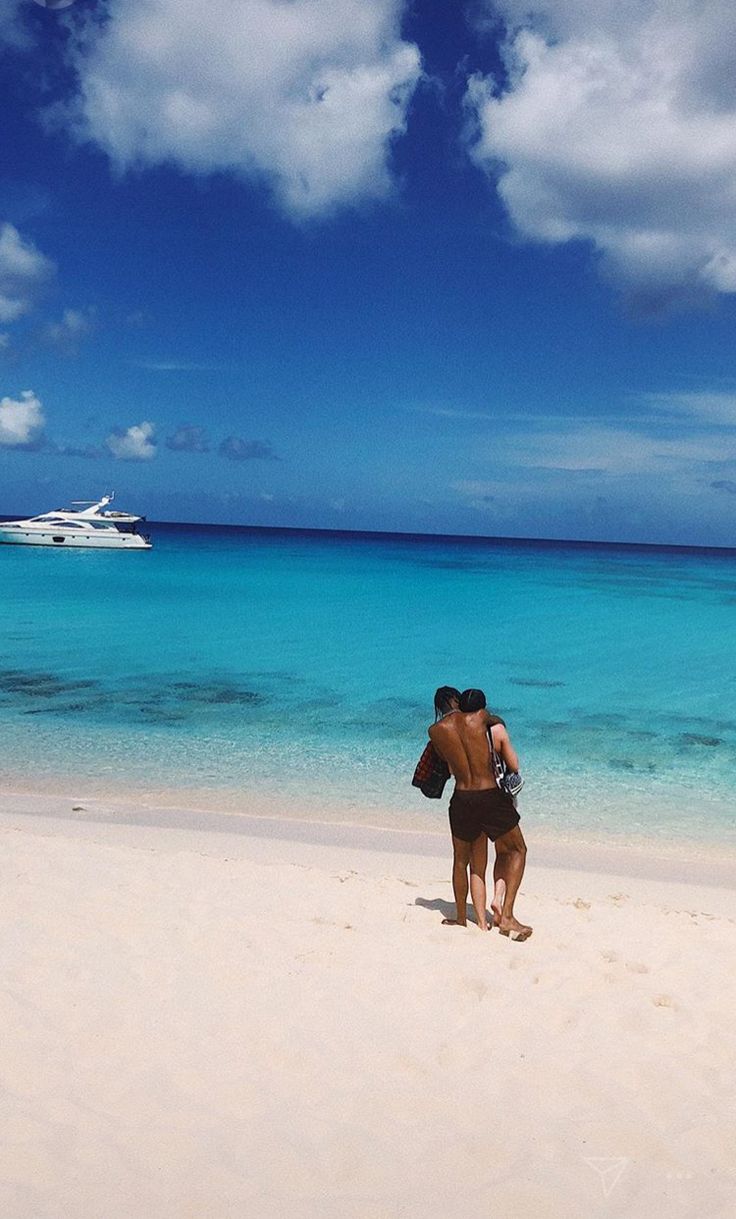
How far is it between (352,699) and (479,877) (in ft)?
35.8

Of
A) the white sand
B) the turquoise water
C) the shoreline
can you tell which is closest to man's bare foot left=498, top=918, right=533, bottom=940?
Answer: the white sand

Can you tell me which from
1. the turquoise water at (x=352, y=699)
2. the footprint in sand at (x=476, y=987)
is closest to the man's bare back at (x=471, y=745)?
the footprint in sand at (x=476, y=987)

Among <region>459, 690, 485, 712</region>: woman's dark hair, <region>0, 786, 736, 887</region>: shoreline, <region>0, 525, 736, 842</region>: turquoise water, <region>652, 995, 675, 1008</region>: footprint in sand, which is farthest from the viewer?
<region>0, 525, 736, 842</region>: turquoise water

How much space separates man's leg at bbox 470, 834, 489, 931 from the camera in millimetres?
6336

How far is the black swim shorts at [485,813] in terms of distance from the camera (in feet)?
20.4

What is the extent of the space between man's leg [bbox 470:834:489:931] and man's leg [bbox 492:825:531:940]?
11 cm

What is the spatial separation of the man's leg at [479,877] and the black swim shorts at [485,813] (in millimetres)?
75

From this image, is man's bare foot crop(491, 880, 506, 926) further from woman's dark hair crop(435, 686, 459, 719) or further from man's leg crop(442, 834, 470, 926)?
woman's dark hair crop(435, 686, 459, 719)

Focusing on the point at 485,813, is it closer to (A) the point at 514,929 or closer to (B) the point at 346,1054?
(A) the point at 514,929

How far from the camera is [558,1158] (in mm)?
3973

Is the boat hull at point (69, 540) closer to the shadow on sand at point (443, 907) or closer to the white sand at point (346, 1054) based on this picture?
the white sand at point (346, 1054)

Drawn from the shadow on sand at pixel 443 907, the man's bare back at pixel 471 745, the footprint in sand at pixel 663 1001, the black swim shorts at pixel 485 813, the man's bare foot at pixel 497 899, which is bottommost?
the shadow on sand at pixel 443 907

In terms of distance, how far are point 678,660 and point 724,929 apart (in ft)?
62.2

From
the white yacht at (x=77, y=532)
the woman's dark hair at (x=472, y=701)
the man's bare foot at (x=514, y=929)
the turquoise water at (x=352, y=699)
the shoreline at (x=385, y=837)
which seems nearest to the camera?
the woman's dark hair at (x=472, y=701)
